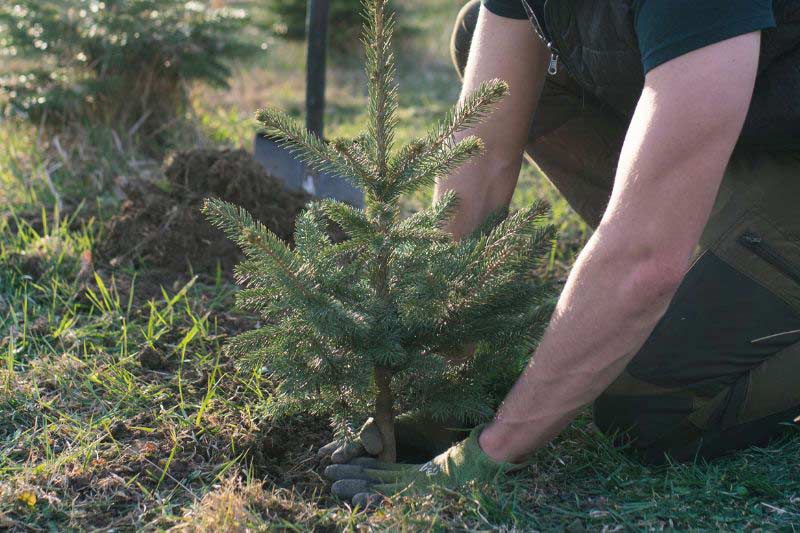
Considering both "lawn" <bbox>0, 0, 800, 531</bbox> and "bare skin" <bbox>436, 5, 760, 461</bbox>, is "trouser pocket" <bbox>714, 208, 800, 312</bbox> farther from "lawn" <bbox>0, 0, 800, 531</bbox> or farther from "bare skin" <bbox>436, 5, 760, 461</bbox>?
"bare skin" <bbox>436, 5, 760, 461</bbox>

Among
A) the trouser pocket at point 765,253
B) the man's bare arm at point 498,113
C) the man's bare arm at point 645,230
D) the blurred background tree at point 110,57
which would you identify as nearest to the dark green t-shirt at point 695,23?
the man's bare arm at point 645,230

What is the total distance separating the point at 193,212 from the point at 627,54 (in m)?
1.93

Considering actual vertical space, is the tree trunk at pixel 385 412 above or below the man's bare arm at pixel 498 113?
below

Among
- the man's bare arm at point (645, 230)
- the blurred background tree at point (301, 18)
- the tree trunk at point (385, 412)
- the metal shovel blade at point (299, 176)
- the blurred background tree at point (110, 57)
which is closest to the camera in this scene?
the man's bare arm at point (645, 230)

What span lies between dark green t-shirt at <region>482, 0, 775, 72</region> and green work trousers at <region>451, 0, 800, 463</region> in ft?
2.21

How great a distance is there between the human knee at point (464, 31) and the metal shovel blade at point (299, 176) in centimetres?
107

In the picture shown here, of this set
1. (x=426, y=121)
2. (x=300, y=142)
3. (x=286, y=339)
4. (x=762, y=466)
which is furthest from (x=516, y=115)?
(x=426, y=121)

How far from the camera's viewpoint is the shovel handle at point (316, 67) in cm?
419

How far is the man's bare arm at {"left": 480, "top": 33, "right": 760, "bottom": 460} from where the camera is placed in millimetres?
1717

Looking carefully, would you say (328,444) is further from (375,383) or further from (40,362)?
(40,362)

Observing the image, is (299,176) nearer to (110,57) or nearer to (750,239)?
(110,57)

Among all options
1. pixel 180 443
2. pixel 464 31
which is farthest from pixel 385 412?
pixel 464 31

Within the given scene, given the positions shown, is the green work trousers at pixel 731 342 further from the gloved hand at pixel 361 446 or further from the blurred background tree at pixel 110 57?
the blurred background tree at pixel 110 57

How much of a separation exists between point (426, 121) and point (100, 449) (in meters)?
3.51
